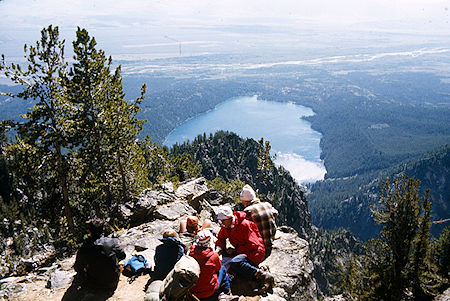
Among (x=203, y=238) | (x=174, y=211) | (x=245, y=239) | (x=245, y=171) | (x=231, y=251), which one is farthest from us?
(x=245, y=171)

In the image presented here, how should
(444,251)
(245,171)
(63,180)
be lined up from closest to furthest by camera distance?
(63,180) → (444,251) → (245,171)

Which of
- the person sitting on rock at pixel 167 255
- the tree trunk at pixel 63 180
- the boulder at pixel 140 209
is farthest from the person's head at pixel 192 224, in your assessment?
the tree trunk at pixel 63 180

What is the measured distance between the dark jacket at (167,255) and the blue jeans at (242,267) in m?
2.03

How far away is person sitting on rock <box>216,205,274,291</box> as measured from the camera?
11.6 meters

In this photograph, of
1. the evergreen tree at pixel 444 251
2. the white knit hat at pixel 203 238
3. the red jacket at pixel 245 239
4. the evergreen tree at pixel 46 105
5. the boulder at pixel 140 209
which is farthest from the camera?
the evergreen tree at pixel 444 251

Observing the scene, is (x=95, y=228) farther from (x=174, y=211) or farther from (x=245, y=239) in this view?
(x=174, y=211)

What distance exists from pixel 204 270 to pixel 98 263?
361 centimetres

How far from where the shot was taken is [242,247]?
12.1 m

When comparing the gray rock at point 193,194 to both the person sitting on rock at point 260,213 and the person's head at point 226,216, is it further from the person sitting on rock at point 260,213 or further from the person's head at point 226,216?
the person's head at point 226,216

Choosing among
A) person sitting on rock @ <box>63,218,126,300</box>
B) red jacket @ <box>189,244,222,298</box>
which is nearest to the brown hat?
red jacket @ <box>189,244,222,298</box>

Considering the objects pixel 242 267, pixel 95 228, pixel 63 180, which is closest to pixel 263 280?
pixel 242 267

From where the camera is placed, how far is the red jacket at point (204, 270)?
10.0m

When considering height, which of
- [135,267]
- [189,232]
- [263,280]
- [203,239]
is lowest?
[263,280]

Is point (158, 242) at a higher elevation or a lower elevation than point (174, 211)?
higher
